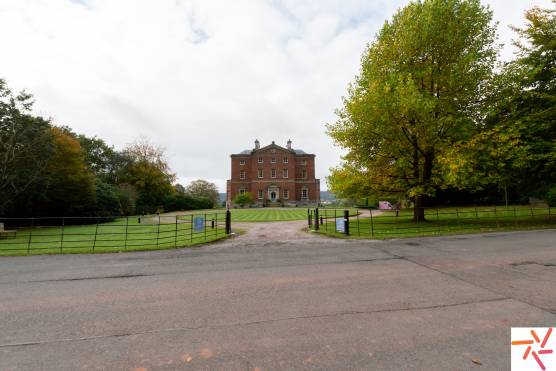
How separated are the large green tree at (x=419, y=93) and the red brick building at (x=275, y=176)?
47.5 m

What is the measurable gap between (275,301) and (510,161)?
18.3m

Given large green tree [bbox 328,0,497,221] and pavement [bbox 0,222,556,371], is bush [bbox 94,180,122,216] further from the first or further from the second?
large green tree [bbox 328,0,497,221]

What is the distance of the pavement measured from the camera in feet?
10.3

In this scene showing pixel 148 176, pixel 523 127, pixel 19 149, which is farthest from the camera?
→ pixel 148 176

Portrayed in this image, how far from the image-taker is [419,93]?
14867 millimetres

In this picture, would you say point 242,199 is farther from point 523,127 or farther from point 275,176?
point 523,127

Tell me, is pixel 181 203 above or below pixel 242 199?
below

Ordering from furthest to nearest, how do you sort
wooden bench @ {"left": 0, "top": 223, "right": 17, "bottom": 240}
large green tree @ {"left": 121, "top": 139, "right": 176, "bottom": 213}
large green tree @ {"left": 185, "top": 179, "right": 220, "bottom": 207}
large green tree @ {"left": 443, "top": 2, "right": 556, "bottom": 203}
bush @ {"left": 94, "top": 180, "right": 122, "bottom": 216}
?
large green tree @ {"left": 185, "top": 179, "right": 220, "bottom": 207} → large green tree @ {"left": 121, "top": 139, "right": 176, "bottom": 213} → bush @ {"left": 94, "top": 180, "right": 122, "bottom": 216} → wooden bench @ {"left": 0, "top": 223, "right": 17, "bottom": 240} → large green tree @ {"left": 443, "top": 2, "right": 556, "bottom": 203}

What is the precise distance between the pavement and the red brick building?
56.7 meters

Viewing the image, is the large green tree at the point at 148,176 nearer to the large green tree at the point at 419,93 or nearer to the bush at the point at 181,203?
the bush at the point at 181,203

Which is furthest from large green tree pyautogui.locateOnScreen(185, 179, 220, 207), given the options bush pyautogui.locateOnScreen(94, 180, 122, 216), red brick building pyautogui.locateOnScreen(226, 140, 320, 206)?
bush pyautogui.locateOnScreen(94, 180, 122, 216)

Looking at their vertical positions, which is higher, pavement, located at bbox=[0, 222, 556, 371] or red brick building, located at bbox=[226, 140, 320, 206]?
red brick building, located at bbox=[226, 140, 320, 206]

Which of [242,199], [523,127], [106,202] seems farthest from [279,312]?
[242,199]

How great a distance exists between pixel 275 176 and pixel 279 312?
2465 inches
